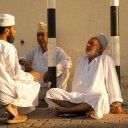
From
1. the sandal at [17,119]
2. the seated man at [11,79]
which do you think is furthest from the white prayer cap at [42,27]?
the sandal at [17,119]

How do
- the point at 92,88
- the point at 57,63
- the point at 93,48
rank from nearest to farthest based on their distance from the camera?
1. the point at 92,88
2. the point at 93,48
3. the point at 57,63

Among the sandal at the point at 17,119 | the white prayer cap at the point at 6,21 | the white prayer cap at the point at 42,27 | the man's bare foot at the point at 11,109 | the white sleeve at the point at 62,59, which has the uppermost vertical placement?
the white prayer cap at the point at 6,21

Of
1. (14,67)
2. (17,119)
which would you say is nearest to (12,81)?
(14,67)

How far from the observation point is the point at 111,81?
25.0 feet

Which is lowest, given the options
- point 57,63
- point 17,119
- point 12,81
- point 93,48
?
point 17,119

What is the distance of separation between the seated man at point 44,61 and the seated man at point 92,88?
811 mm

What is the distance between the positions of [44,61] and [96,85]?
5.06 ft

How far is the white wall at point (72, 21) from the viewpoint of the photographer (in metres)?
8.78

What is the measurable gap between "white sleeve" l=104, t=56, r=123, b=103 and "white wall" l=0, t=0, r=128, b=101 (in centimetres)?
114

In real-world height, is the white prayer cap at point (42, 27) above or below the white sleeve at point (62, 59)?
above

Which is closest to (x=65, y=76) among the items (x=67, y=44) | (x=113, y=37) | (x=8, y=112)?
(x=67, y=44)

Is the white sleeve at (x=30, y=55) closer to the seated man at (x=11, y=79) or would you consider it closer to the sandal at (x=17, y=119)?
the seated man at (x=11, y=79)

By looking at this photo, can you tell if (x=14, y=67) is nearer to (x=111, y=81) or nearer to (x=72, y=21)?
(x=111, y=81)

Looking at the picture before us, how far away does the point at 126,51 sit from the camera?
874cm
